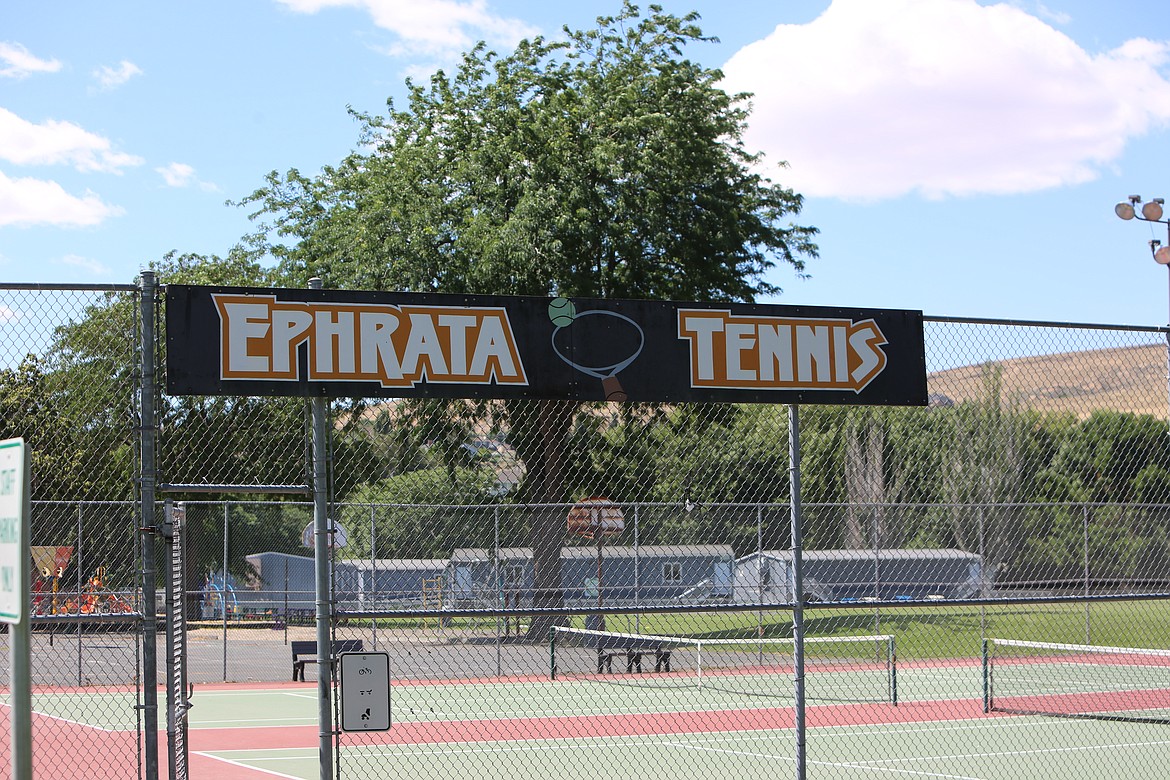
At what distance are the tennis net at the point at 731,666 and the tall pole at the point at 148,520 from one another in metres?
11.5

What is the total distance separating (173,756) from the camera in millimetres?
6992

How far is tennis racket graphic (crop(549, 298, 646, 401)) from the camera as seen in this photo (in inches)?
308

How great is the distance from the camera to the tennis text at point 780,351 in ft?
26.6

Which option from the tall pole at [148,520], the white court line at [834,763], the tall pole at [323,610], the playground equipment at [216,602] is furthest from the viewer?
the playground equipment at [216,602]

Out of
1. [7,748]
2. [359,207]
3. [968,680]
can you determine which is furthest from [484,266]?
[7,748]

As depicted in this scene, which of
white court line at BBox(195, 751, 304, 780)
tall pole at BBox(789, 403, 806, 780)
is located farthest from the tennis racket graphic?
white court line at BBox(195, 751, 304, 780)

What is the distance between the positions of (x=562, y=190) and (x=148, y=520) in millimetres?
20322

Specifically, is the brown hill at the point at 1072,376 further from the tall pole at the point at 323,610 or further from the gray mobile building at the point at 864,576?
the gray mobile building at the point at 864,576

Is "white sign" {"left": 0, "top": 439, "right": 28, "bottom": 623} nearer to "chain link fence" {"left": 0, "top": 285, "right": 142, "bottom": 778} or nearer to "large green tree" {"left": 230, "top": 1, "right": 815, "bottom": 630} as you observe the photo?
"chain link fence" {"left": 0, "top": 285, "right": 142, "bottom": 778}

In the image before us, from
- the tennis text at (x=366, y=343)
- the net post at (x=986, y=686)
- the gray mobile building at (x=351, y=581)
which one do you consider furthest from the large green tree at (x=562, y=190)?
the tennis text at (x=366, y=343)

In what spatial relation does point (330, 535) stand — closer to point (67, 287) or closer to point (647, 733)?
point (67, 287)

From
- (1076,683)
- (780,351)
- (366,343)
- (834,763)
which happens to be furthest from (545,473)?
(1076,683)

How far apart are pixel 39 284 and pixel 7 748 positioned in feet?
30.6

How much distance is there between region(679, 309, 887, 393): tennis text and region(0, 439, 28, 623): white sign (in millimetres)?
4710
